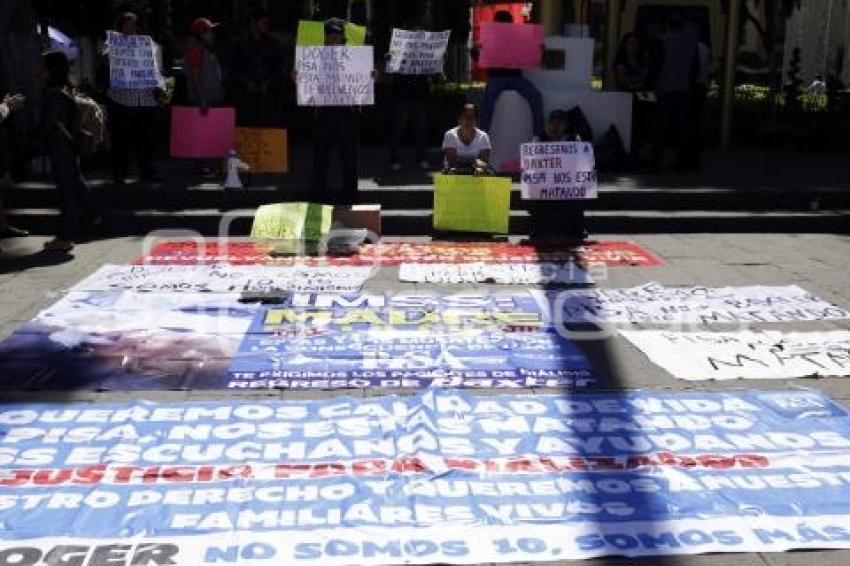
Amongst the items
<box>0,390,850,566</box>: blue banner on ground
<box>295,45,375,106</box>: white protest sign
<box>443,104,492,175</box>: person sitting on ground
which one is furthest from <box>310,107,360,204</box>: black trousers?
<box>0,390,850,566</box>: blue banner on ground

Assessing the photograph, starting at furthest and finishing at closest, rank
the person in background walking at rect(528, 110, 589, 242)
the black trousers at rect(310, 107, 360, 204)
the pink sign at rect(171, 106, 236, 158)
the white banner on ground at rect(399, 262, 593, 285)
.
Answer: the pink sign at rect(171, 106, 236, 158) → the black trousers at rect(310, 107, 360, 204) → the person in background walking at rect(528, 110, 589, 242) → the white banner on ground at rect(399, 262, 593, 285)

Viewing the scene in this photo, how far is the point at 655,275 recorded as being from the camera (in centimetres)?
783

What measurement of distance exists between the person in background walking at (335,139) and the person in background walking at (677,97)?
3.93m

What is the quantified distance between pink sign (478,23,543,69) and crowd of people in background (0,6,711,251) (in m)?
0.16

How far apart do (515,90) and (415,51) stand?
1.26m

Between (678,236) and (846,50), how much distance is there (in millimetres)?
25545

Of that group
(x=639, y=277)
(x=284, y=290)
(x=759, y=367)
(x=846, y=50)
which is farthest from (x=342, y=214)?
(x=846, y=50)

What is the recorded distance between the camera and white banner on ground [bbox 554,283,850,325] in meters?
6.47

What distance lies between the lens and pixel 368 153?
13.3m

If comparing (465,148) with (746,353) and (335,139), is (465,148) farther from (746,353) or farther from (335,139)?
(746,353)

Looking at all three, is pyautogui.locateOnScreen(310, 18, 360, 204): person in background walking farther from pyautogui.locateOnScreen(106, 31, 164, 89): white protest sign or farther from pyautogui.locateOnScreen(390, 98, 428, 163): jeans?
pyautogui.locateOnScreen(106, 31, 164, 89): white protest sign

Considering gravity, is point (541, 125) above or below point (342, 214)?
above

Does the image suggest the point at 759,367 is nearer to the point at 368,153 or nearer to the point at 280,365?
the point at 280,365

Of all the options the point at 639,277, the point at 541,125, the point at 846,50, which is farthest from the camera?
the point at 846,50
